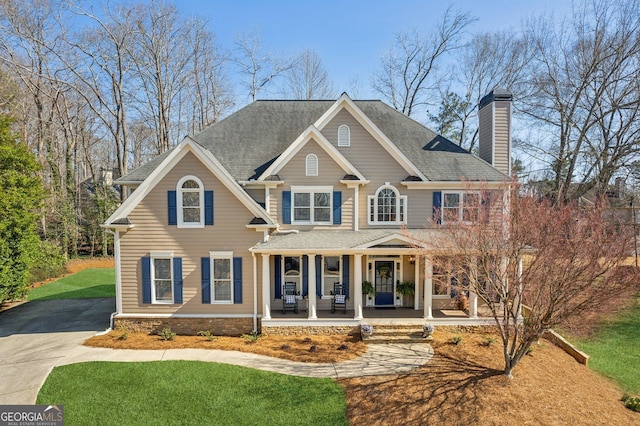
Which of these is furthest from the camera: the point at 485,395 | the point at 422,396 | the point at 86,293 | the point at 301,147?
the point at 86,293

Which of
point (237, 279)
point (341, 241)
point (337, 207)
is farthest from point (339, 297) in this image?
point (237, 279)

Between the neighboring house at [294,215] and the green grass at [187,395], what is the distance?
3.13m

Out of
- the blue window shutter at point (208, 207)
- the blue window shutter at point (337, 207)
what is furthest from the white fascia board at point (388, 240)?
the blue window shutter at point (208, 207)

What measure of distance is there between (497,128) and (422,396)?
1271 cm

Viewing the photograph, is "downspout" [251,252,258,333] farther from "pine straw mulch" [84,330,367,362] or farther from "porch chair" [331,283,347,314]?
"porch chair" [331,283,347,314]

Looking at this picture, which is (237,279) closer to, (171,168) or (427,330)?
(171,168)

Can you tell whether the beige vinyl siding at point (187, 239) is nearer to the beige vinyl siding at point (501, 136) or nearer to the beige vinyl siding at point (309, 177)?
the beige vinyl siding at point (309, 177)

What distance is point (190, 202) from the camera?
12.2 metres

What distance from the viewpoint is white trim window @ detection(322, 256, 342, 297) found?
13.8 metres

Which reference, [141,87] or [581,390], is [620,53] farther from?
[141,87]

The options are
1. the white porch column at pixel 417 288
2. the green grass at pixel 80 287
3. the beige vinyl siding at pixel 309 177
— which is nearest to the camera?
the beige vinyl siding at pixel 309 177

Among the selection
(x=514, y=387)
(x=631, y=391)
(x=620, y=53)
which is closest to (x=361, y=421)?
(x=514, y=387)

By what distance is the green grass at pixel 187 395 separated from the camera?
23.8ft

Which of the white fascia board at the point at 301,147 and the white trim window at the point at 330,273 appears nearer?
the white fascia board at the point at 301,147
